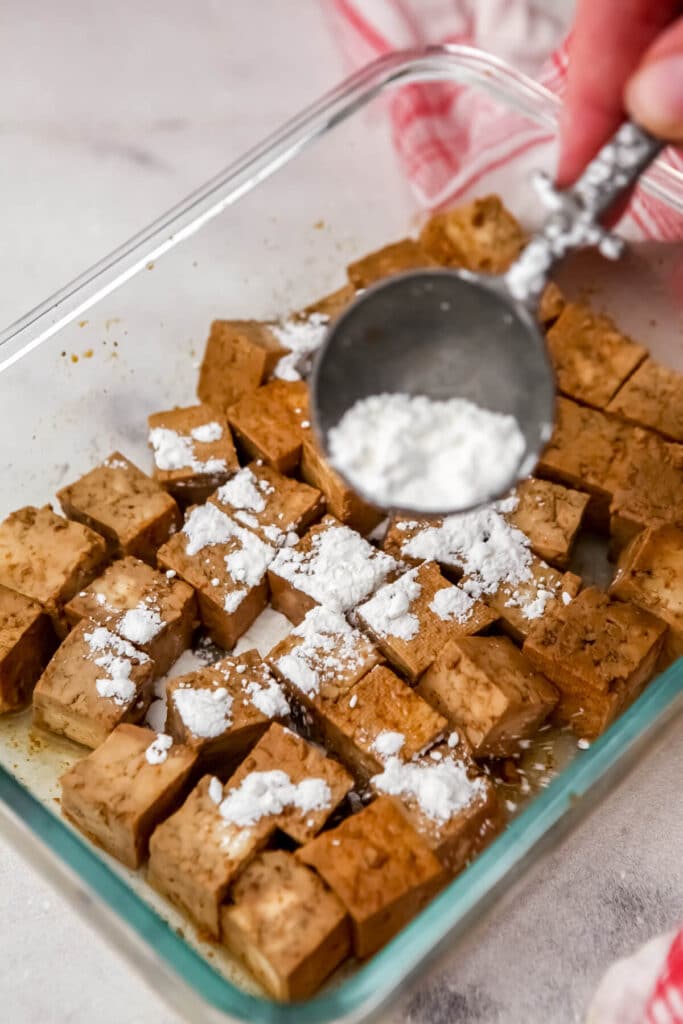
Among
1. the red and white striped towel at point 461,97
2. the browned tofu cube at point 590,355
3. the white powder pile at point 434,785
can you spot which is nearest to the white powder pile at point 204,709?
the white powder pile at point 434,785

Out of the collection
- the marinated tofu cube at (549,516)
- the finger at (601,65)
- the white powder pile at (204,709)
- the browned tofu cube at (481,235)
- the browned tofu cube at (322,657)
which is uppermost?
the finger at (601,65)

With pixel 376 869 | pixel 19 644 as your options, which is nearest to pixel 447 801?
pixel 376 869

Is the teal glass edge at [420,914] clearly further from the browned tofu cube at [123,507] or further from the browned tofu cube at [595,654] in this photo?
the browned tofu cube at [123,507]

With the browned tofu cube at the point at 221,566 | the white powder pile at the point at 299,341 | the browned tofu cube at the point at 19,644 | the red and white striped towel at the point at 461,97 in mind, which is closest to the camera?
the browned tofu cube at the point at 19,644

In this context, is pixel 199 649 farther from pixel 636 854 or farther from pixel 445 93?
pixel 445 93

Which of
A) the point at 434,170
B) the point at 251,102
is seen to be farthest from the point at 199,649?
the point at 251,102

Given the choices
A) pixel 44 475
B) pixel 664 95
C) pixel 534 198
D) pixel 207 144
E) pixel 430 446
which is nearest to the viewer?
pixel 664 95
